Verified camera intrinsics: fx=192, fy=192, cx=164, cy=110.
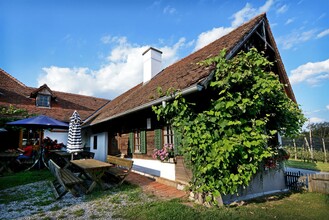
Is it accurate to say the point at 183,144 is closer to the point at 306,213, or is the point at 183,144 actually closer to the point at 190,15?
the point at 306,213

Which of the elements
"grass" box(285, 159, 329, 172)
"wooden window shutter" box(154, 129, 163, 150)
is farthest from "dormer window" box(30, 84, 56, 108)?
"grass" box(285, 159, 329, 172)

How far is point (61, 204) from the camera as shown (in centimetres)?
459

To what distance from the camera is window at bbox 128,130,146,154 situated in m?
7.77

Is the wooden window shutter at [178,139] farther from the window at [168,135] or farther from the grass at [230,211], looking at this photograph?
the grass at [230,211]

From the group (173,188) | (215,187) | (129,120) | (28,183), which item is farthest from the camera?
(129,120)

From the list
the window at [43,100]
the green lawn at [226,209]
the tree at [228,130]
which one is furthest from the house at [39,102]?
the tree at [228,130]

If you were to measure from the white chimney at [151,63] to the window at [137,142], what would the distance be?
451 cm

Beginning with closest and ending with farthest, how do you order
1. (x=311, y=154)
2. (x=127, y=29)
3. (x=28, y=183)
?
(x=28, y=183), (x=127, y=29), (x=311, y=154)

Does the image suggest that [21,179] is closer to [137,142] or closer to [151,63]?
[137,142]

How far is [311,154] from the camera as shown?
1583 cm

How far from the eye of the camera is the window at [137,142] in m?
7.77

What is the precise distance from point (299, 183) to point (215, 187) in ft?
15.8

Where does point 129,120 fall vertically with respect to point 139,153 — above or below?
above

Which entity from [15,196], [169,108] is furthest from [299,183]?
[15,196]
